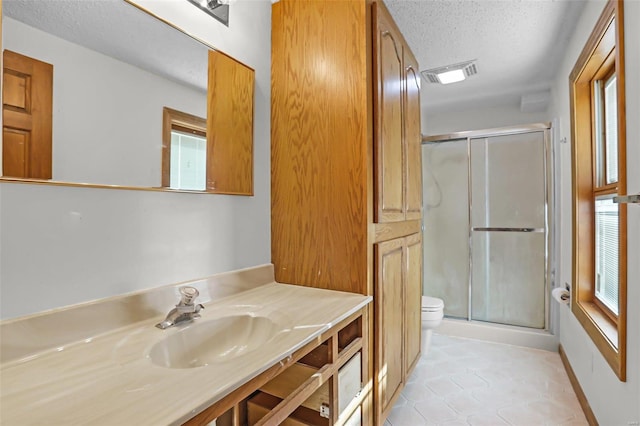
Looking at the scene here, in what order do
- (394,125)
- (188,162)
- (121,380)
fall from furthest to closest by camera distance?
(394,125) < (188,162) < (121,380)

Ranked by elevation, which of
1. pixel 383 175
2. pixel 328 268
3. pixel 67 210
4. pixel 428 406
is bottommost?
pixel 428 406

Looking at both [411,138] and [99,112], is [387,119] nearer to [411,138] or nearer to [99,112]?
[411,138]

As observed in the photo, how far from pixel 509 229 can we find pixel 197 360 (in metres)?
2.93

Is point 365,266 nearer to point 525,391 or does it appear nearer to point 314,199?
point 314,199

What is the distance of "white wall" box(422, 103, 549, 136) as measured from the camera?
125 inches

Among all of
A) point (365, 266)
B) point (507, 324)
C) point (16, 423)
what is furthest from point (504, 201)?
point (16, 423)

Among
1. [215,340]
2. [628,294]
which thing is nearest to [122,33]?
[215,340]

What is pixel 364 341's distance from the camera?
1290mm

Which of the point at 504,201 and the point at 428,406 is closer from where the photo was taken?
the point at 428,406

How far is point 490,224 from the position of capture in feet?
9.82

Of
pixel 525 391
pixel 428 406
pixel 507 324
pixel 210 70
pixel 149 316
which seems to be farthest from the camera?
pixel 507 324

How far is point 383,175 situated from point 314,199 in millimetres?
339

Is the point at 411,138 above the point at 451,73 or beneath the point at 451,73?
beneath

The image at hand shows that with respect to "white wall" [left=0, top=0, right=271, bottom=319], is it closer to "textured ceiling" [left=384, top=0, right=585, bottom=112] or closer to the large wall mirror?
the large wall mirror
